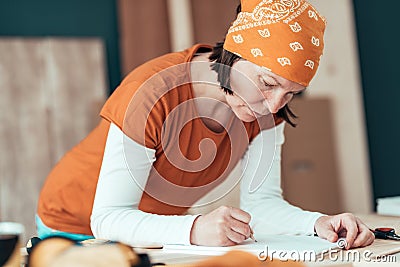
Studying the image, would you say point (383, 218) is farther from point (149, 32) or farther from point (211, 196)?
point (149, 32)

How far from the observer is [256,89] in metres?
1.53

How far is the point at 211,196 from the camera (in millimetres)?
2975

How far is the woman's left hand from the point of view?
1347mm

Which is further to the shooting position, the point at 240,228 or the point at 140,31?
the point at 140,31

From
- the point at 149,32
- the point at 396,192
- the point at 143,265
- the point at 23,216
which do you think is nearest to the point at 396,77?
the point at 396,192

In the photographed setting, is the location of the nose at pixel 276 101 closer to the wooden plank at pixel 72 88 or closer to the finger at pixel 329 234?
the finger at pixel 329 234

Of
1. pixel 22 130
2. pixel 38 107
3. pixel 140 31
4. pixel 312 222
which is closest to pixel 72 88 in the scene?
pixel 38 107

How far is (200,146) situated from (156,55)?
1.94 meters

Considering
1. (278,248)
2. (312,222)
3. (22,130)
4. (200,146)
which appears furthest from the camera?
(22,130)

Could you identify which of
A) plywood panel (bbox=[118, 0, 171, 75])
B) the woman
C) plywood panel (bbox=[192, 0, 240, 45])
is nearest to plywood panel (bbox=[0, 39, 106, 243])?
plywood panel (bbox=[118, 0, 171, 75])

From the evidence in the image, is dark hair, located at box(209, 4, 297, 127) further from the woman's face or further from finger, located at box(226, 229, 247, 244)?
finger, located at box(226, 229, 247, 244)

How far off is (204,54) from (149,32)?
6.15 feet

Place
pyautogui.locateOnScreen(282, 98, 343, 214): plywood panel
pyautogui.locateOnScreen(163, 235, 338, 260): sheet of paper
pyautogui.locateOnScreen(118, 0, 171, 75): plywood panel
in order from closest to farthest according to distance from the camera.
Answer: pyautogui.locateOnScreen(163, 235, 338, 260): sheet of paper < pyautogui.locateOnScreen(118, 0, 171, 75): plywood panel < pyautogui.locateOnScreen(282, 98, 343, 214): plywood panel

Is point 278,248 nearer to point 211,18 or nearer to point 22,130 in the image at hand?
point 22,130
